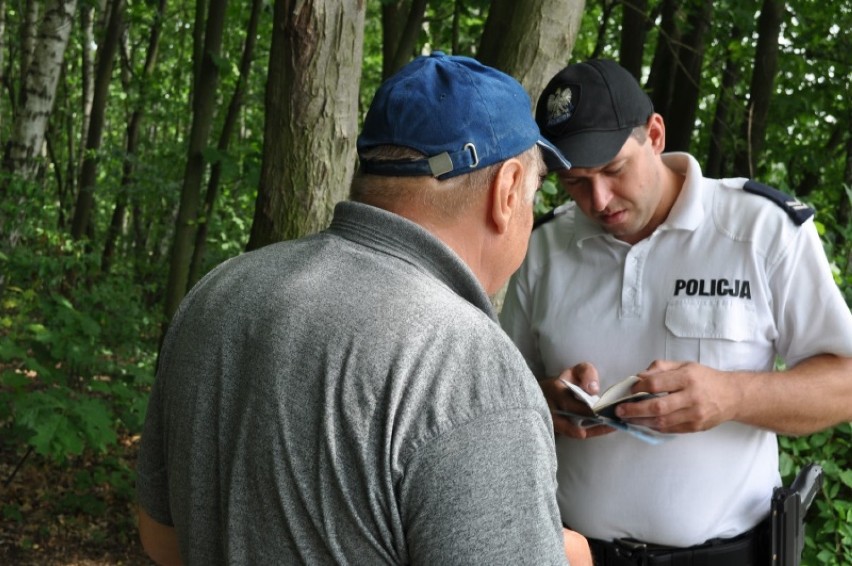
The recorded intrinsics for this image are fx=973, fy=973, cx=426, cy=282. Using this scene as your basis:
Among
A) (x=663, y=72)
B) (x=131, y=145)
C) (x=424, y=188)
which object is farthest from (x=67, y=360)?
(x=131, y=145)

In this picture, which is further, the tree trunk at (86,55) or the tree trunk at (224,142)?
the tree trunk at (86,55)

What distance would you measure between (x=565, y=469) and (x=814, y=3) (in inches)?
332

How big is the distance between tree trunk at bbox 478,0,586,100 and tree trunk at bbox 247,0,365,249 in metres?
0.55

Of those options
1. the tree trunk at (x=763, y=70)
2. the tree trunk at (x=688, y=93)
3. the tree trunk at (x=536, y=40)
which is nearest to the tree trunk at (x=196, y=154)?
the tree trunk at (x=536, y=40)

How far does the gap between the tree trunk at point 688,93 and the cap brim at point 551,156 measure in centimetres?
832

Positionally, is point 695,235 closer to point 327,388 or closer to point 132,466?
point 327,388

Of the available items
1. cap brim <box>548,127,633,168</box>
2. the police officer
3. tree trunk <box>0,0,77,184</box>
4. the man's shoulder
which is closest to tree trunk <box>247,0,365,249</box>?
the police officer

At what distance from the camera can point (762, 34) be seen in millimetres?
9672

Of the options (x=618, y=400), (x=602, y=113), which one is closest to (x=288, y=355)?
(x=618, y=400)

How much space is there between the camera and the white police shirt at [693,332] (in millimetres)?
2674

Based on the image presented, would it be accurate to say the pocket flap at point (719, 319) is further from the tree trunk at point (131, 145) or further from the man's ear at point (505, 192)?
the tree trunk at point (131, 145)

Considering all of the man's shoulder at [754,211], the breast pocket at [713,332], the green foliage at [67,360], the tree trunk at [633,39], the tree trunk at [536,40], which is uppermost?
the tree trunk at [633,39]

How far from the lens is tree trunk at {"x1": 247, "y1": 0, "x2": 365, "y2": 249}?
3.30 metres

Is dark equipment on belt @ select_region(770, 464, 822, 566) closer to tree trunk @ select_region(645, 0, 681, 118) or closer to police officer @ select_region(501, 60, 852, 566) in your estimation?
police officer @ select_region(501, 60, 852, 566)
